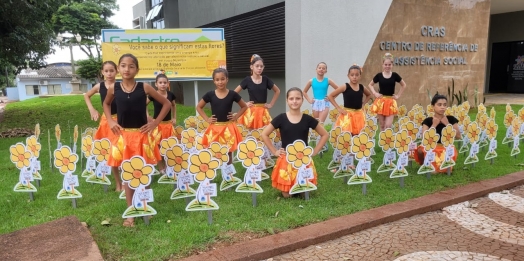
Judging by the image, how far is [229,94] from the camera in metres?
5.18

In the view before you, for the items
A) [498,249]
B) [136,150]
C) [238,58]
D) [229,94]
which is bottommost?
[498,249]

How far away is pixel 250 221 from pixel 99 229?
1.55 meters

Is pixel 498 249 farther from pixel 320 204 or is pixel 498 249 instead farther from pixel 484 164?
pixel 484 164

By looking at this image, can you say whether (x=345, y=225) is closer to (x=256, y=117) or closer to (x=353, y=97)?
(x=353, y=97)

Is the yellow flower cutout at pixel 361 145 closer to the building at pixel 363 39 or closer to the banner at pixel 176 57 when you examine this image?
the building at pixel 363 39

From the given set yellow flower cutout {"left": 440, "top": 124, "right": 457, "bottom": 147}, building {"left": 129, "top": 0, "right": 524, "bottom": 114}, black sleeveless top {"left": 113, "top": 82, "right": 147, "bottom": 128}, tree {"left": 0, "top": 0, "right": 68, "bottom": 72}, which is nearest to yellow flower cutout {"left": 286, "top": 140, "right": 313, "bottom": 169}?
black sleeveless top {"left": 113, "top": 82, "right": 147, "bottom": 128}

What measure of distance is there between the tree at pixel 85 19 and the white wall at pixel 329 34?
2898 cm

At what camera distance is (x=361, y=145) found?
4746 mm

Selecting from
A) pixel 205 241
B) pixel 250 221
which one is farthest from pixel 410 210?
pixel 205 241

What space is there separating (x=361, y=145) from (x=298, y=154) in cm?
92

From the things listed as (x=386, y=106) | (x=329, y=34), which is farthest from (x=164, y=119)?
(x=329, y=34)

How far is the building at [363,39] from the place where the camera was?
993 centimetres

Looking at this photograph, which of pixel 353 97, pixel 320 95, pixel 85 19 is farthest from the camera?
pixel 85 19

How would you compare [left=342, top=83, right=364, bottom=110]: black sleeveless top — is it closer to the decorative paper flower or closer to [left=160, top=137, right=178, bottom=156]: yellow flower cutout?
the decorative paper flower
